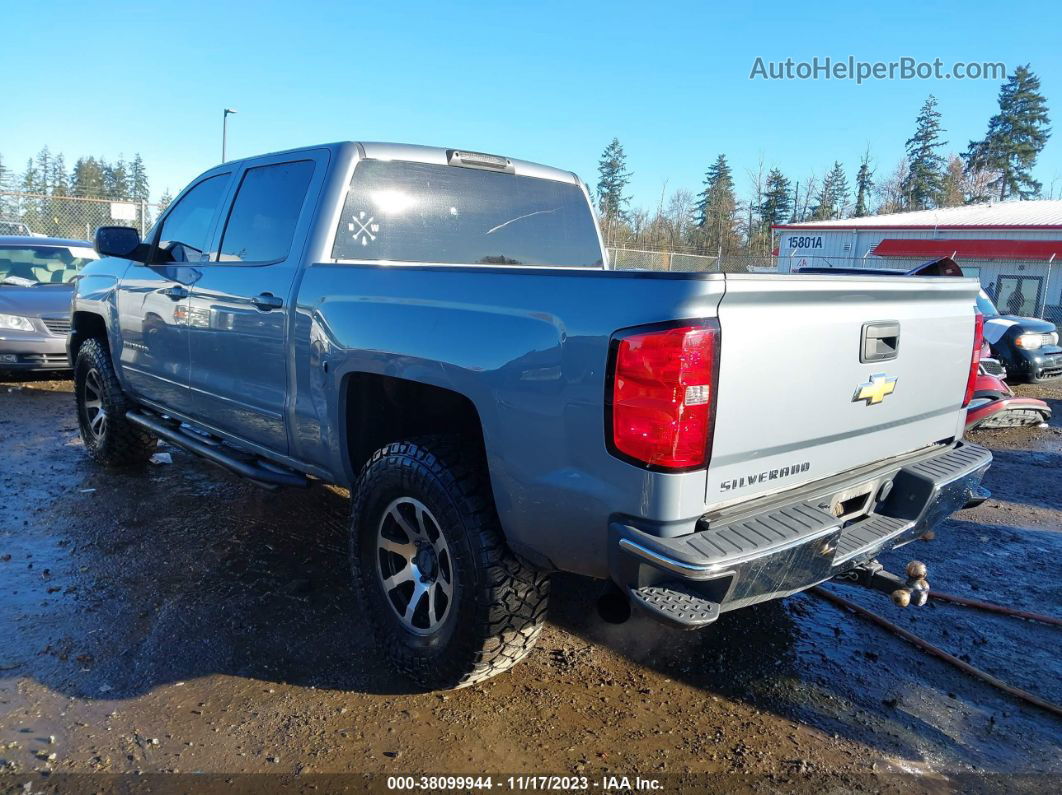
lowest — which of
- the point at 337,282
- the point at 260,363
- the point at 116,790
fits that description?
the point at 116,790

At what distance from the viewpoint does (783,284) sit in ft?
7.40

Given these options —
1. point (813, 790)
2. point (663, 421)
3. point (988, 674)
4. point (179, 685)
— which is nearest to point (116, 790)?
point (179, 685)

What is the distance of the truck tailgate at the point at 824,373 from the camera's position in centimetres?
220

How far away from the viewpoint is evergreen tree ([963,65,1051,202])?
5141cm

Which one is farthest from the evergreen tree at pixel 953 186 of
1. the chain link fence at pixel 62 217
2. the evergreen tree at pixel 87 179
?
the evergreen tree at pixel 87 179

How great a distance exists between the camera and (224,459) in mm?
3824

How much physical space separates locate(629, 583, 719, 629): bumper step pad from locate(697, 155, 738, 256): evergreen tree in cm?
4594

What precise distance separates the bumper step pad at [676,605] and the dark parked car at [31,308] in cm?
847

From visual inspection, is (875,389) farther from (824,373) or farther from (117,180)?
(117,180)

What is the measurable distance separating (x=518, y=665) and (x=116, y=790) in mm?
1464

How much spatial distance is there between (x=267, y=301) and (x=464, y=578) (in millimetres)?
1707

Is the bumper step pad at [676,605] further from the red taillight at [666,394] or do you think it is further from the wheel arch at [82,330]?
the wheel arch at [82,330]

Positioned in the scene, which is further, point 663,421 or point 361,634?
point 361,634

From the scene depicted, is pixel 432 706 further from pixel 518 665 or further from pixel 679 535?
pixel 679 535
